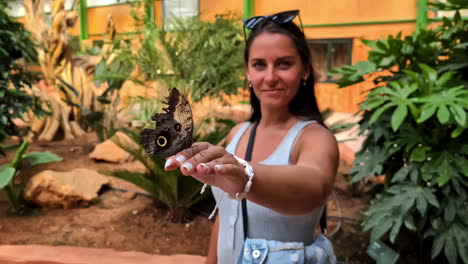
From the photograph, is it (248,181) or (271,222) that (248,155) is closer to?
(271,222)

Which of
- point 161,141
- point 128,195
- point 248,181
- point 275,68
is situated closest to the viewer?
point 161,141

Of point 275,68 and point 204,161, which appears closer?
point 204,161

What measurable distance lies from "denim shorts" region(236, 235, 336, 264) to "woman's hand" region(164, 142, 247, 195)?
0.40 metres

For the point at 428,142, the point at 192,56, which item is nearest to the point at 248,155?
the point at 428,142

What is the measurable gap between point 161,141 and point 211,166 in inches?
3.6

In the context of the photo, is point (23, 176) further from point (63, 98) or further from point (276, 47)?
point (276, 47)

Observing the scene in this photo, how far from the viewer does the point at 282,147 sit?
1.05 metres

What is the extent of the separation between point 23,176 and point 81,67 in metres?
3.02

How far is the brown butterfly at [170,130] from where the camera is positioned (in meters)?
0.57

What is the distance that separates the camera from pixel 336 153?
1.00m

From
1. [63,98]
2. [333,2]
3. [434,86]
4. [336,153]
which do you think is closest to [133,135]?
[434,86]

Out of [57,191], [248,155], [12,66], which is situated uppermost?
[12,66]

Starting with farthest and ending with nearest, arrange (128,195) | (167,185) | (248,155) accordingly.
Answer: (128,195), (167,185), (248,155)

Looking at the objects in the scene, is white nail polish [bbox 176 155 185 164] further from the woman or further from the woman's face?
the woman's face
